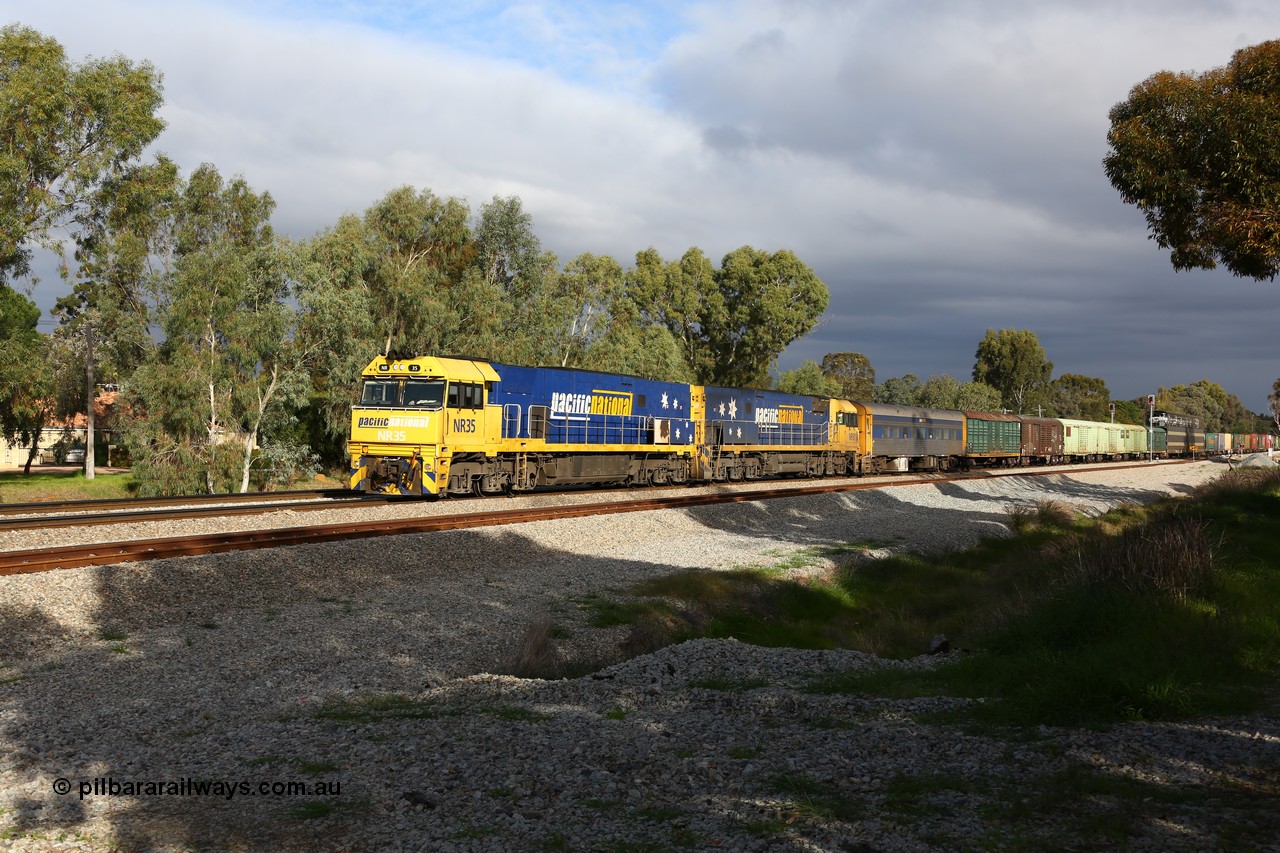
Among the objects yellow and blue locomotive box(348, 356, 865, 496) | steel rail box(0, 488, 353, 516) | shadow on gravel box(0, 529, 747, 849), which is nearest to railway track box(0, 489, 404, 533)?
steel rail box(0, 488, 353, 516)

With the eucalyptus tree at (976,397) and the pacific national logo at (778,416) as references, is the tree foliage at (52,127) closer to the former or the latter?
the pacific national logo at (778,416)

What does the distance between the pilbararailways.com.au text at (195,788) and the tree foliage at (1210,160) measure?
21.6m

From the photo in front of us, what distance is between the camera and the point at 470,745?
663 centimetres

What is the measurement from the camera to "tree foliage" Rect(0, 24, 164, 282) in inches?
1278

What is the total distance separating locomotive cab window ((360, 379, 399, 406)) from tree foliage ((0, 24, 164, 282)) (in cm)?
1737

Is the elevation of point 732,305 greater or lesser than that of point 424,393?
greater

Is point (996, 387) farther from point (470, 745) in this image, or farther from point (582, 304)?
point (470, 745)

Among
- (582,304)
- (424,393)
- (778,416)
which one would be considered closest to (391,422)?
(424,393)

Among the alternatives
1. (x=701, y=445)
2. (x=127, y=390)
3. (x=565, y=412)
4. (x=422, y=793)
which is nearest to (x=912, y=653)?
(x=422, y=793)

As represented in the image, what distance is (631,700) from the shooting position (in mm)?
7934

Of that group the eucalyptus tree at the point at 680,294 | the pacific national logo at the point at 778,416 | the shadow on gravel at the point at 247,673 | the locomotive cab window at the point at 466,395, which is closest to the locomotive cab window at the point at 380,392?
the locomotive cab window at the point at 466,395

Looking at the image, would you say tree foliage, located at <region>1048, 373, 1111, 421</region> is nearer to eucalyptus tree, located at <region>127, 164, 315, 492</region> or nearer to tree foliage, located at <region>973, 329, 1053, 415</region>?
tree foliage, located at <region>973, 329, 1053, 415</region>

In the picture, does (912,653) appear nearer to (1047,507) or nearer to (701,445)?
(1047,507)

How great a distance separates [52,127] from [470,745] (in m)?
36.6
